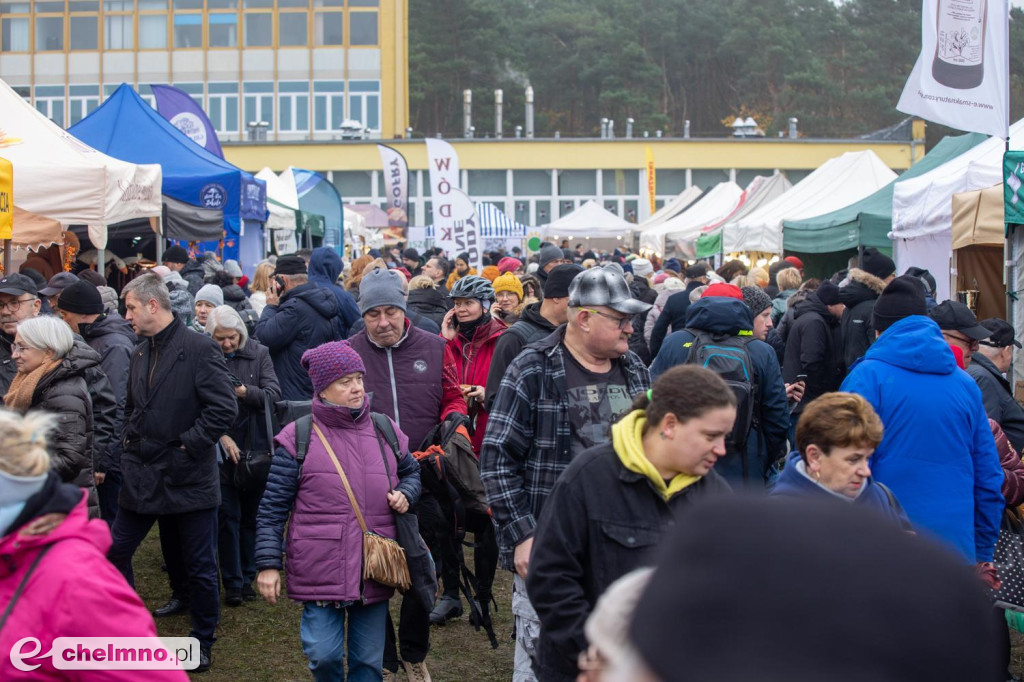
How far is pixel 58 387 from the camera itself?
528cm

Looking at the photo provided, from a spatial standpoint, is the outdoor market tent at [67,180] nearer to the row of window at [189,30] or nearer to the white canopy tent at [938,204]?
the white canopy tent at [938,204]

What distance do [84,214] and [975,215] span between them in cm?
746

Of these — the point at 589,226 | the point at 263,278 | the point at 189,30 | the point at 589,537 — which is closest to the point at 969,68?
the point at 263,278

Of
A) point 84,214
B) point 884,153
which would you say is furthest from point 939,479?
point 884,153

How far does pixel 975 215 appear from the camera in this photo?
8.95 m

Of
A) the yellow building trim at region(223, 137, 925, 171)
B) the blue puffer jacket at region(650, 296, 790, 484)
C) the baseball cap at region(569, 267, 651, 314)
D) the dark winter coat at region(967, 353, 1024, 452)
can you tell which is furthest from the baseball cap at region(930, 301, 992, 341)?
the yellow building trim at region(223, 137, 925, 171)

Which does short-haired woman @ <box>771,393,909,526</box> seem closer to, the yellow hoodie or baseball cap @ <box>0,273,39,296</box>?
the yellow hoodie

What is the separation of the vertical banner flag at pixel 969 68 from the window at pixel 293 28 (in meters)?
51.7

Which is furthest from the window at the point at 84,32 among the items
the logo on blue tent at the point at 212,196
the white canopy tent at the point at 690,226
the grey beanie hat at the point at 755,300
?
the grey beanie hat at the point at 755,300

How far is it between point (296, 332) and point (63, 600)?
212 inches

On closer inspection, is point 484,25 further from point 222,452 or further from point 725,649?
point 725,649

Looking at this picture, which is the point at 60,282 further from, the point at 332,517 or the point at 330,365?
the point at 332,517

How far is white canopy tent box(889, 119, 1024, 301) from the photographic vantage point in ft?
31.6

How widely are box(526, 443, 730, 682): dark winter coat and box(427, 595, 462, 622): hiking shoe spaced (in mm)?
3858
